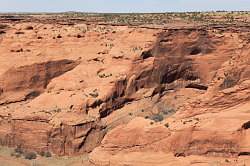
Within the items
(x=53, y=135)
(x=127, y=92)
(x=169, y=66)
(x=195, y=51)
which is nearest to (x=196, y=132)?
(x=53, y=135)

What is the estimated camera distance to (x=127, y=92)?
119 feet

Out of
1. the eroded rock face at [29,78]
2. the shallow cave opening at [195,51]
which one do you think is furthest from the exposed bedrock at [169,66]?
the eroded rock face at [29,78]

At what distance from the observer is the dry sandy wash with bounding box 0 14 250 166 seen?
2234 cm

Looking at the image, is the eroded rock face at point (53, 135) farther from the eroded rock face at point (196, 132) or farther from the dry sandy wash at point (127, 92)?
the eroded rock face at point (196, 132)

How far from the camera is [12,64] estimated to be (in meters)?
40.8

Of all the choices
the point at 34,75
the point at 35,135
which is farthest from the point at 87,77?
the point at 35,135

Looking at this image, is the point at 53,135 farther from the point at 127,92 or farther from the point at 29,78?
the point at 29,78

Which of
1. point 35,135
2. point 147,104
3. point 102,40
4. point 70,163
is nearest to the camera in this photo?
point 70,163

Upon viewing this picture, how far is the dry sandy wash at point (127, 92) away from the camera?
2234cm

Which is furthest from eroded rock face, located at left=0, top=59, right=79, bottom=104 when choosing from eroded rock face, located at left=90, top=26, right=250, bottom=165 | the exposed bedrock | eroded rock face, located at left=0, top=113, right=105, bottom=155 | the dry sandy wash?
eroded rock face, located at left=90, top=26, right=250, bottom=165

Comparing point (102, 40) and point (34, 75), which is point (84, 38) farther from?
point (34, 75)

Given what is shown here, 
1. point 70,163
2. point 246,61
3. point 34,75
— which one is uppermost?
point 246,61

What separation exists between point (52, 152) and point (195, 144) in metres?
11.9

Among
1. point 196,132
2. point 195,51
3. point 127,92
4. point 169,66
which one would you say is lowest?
point 127,92
